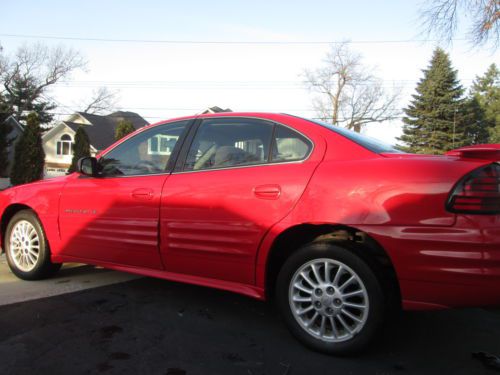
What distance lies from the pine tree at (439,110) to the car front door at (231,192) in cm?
4037

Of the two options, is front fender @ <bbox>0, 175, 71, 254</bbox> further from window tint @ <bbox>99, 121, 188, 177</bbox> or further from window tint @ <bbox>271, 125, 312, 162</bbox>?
window tint @ <bbox>271, 125, 312, 162</bbox>

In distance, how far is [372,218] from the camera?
2422 mm

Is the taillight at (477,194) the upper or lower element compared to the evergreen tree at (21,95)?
lower

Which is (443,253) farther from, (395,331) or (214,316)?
(214,316)

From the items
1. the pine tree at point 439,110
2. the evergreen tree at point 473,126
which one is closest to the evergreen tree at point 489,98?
the evergreen tree at point 473,126

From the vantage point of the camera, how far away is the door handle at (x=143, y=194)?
130 inches

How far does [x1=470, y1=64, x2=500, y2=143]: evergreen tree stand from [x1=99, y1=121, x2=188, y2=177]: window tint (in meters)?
53.0

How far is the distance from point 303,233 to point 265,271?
0.38m

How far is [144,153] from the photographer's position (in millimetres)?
3648

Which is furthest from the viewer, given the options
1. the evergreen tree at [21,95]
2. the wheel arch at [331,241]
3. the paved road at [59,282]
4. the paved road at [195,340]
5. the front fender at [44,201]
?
the evergreen tree at [21,95]

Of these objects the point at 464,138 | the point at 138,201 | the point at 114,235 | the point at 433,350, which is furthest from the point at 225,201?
the point at 464,138

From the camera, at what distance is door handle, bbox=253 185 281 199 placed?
2758 mm

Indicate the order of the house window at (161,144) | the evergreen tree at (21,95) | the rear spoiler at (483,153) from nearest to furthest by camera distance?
the rear spoiler at (483,153), the house window at (161,144), the evergreen tree at (21,95)

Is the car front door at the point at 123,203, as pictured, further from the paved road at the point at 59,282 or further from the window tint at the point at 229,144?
the paved road at the point at 59,282
